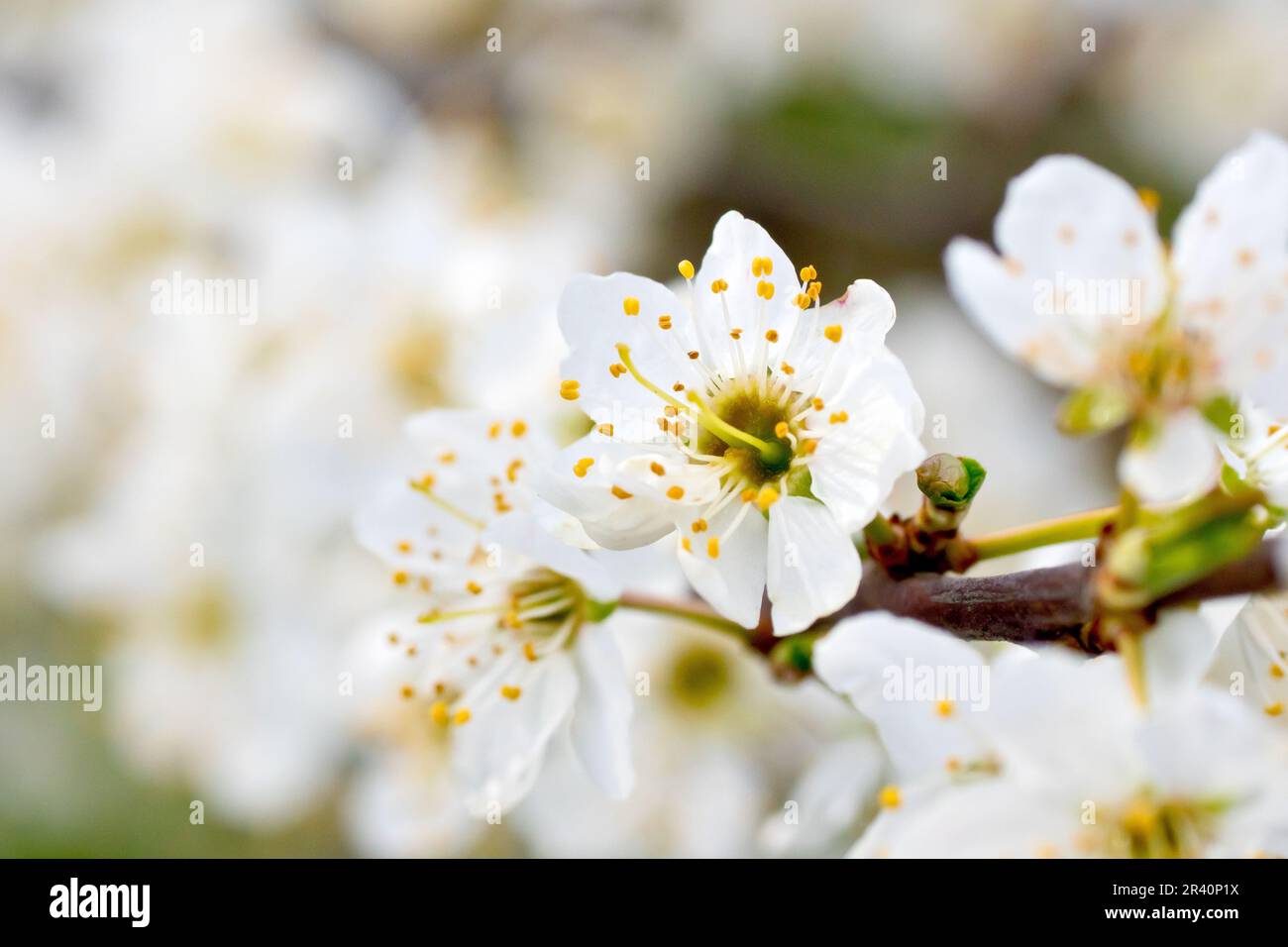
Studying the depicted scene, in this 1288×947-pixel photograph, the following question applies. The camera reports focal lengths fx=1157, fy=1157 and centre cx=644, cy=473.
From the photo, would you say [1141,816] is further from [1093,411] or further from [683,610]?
[683,610]

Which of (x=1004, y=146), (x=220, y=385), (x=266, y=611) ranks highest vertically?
(x=1004, y=146)

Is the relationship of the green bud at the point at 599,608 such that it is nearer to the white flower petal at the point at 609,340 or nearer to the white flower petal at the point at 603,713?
the white flower petal at the point at 603,713

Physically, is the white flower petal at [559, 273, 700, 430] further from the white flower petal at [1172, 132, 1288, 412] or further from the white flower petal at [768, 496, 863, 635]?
the white flower petal at [1172, 132, 1288, 412]

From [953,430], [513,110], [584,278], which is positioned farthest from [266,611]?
[513,110]

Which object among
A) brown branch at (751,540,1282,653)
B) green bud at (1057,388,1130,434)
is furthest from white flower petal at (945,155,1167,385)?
brown branch at (751,540,1282,653)

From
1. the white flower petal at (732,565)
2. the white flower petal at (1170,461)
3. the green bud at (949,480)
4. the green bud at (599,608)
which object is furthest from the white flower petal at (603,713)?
the white flower petal at (1170,461)

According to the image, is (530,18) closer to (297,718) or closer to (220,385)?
(220,385)
